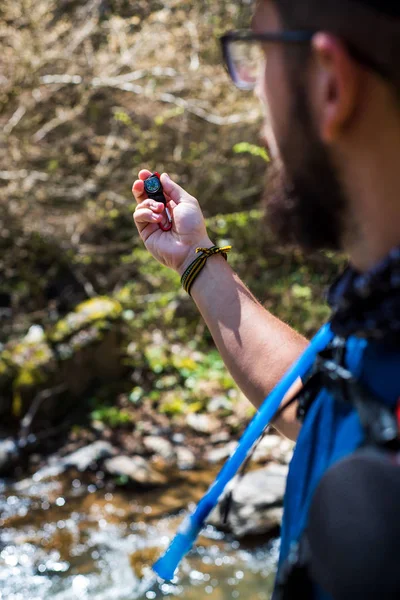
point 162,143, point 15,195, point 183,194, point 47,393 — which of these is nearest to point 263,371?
point 183,194

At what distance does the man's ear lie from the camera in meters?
0.85

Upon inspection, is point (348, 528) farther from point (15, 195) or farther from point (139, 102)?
point (139, 102)

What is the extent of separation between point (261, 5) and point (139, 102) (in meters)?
6.25

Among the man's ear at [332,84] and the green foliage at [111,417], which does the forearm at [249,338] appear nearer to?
the man's ear at [332,84]

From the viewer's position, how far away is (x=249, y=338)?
143cm

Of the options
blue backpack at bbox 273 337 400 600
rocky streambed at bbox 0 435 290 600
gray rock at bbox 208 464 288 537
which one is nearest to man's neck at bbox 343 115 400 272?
blue backpack at bbox 273 337 400 600

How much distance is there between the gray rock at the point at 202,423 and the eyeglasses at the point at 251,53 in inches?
179

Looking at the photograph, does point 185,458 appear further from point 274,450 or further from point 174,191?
point 174,191

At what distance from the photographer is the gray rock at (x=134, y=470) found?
15.9 feet

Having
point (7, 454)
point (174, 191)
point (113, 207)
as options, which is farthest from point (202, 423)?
point (174, 191)

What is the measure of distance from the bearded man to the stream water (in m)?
3.11

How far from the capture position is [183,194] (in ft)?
5.59

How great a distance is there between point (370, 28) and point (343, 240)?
29 centimetres

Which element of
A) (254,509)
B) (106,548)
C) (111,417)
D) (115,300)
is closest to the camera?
(106,548)
